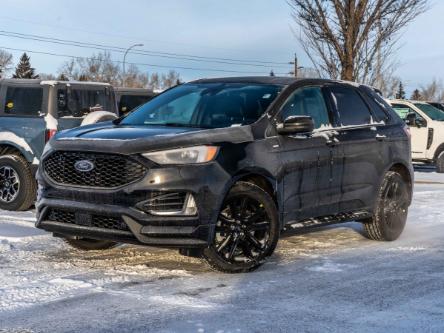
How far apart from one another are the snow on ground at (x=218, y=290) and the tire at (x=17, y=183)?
2164 mm

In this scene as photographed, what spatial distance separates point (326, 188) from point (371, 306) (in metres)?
1.99

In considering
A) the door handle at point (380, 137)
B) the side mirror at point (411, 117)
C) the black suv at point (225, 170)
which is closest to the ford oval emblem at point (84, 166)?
the black suv at point (225, 170)

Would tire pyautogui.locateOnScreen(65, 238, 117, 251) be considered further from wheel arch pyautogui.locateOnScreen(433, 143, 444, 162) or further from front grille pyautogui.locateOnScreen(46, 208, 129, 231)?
wheel arch pyautogui.locateOnScreen(433, 143, 444, 162)

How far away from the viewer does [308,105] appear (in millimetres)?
6785

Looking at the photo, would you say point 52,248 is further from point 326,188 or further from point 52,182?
point 326,188

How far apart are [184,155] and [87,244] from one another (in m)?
Result: 1.74

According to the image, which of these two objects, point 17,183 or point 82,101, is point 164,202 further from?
point 82,101

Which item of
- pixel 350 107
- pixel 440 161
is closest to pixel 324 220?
pixel 350 107

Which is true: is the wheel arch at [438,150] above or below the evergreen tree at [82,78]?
below

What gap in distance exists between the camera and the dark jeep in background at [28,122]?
9.41 m

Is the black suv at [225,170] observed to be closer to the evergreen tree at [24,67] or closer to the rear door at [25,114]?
the rear door at [25,114]

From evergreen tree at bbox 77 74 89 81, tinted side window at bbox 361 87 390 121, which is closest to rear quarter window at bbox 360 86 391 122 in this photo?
tinted side window at bbox 361 87 390 121

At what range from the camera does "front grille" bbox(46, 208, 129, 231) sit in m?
5.41

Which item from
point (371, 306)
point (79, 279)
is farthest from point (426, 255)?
point (79, 279)
